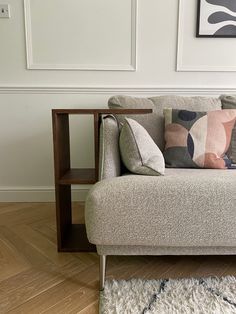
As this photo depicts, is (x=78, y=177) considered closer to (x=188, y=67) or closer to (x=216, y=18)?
(x=188, y=67)

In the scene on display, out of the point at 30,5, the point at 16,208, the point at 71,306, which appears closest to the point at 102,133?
the point at 71,306

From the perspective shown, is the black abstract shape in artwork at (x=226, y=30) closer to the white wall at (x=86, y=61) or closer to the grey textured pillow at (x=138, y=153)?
the white wall at (x=86, y=61)

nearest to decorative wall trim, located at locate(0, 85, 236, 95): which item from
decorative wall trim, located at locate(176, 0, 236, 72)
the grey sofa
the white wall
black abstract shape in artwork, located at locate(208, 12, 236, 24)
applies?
the white wall

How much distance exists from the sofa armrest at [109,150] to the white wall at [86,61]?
0.79m

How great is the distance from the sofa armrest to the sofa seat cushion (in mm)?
154

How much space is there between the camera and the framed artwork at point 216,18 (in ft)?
6.41

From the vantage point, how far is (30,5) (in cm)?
193

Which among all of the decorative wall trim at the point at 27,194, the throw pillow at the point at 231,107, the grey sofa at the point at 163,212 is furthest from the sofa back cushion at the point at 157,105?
the decorative wall trim at the point at 27,194

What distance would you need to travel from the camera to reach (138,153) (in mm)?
1221

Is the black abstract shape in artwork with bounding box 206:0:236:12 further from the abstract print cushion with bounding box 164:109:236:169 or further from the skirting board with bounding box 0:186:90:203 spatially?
the skirting board with bounding box 0:186:90:203

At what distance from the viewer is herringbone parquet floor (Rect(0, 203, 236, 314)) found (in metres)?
1.07

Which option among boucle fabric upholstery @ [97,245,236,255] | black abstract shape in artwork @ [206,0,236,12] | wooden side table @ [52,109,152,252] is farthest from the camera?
black abstract shape in artwork @ [206,0,236,12]

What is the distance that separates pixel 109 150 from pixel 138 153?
0.46ft

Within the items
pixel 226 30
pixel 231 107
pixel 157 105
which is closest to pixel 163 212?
pixel 157 105
